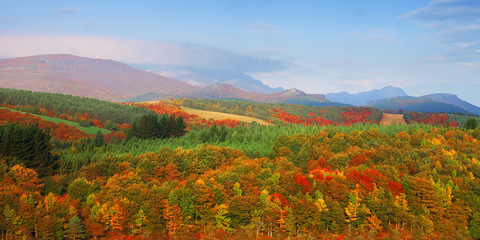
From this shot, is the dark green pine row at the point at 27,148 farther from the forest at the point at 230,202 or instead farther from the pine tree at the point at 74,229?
the pine tree at the point at 74,229

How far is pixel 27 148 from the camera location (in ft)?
328

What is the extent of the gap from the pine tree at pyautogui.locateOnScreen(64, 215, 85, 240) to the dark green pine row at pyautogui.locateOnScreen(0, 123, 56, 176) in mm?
39146

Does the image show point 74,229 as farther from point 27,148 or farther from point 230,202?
point 27,148

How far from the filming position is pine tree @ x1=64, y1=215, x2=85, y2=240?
6544cm

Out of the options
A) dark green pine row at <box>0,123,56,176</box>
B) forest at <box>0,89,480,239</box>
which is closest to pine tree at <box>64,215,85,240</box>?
forest at <box>0,89,480,239</box>

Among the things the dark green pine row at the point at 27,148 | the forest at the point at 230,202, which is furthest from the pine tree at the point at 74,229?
the dark green pine row at the point at 27,148

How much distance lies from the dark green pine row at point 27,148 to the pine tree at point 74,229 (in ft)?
128

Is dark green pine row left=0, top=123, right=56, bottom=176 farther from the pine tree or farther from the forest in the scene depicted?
the pine tree

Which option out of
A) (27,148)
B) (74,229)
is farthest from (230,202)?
(27,148)

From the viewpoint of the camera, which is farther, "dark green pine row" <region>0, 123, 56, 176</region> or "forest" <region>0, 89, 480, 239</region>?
"dark green pine row" <region>0, 123, 56, 176</region>

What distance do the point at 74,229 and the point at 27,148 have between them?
45657 mm

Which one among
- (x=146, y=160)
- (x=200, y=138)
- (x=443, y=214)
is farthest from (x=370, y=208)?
(x=200, y=138)

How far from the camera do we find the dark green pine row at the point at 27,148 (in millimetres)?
98625

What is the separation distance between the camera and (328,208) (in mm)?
82750
